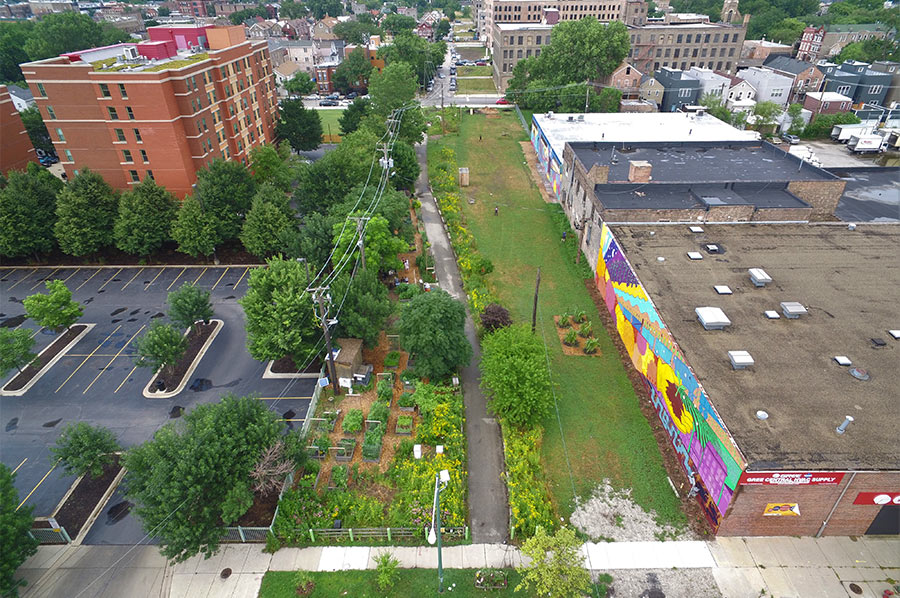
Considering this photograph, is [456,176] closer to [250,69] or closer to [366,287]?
[250,69]

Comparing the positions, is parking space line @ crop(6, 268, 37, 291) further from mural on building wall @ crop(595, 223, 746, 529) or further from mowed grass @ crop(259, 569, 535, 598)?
mural on building wall @ crop(595, 223, 746, 529)

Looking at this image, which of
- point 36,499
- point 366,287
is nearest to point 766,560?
point 366,287

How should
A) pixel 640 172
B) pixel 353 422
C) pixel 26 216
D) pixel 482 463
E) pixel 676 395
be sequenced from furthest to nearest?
pixel 640 172, pixel 26 216, pixel 353 422, pixel 482 463, pixel 676 395

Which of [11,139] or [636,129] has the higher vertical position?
[11,139]

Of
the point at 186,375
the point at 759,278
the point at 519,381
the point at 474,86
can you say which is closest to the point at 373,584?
the point at 519,381

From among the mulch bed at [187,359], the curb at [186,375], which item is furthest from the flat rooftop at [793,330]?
the mulch bed at [187,359]

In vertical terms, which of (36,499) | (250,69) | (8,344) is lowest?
(36,499)

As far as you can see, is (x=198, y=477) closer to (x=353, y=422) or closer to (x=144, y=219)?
(x=353, y=422)
